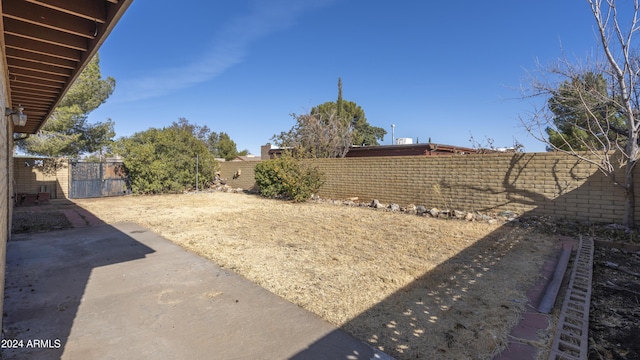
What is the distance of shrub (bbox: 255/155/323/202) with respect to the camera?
12.9m

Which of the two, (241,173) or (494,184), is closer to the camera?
(494,184)

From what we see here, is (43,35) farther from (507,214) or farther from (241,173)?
(241,173)

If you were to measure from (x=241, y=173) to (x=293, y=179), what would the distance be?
6598 mm

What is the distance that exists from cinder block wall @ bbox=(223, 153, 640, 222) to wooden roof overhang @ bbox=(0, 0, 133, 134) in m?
9.00

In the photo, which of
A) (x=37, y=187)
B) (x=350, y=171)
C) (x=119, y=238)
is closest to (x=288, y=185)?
(x=350, y=171)

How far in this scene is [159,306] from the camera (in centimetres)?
338

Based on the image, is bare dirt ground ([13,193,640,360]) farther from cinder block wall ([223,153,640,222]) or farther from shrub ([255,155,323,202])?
shrub ([255,155,323,202])

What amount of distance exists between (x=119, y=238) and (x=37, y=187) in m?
10.6

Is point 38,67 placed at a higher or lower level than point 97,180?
higher

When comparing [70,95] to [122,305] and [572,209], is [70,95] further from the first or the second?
[572,209]

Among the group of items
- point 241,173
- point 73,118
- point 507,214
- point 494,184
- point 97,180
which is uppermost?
point 73,118

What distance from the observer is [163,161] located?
15.8 metres

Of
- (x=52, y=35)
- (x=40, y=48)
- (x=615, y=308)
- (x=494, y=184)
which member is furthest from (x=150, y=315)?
(x=494, y=184)

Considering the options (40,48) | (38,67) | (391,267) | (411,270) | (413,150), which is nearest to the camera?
(40,48)
